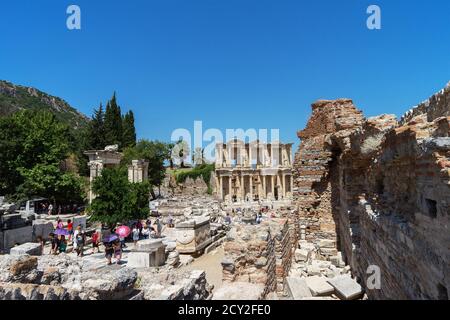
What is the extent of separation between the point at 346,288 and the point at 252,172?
156ft

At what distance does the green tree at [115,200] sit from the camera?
17.1m

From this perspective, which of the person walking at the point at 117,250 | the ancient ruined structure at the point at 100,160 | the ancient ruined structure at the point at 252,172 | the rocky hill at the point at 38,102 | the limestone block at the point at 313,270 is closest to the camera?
the limestone block at the point at 313,270

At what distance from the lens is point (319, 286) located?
8555 mm

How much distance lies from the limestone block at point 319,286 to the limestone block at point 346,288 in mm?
163

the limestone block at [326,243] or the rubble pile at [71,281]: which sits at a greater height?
the rubble pile at [71,281]

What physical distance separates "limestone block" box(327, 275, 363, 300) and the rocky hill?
86162 millimetres

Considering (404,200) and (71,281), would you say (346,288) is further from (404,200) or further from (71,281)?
(71,281)

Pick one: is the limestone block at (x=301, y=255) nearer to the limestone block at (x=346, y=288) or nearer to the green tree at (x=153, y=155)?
the limestone block at (x=346, y=288)

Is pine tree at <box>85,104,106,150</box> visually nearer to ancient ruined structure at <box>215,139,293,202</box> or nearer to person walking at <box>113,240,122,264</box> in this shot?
ancient ruined structure at <box>215,139,293,202</box>

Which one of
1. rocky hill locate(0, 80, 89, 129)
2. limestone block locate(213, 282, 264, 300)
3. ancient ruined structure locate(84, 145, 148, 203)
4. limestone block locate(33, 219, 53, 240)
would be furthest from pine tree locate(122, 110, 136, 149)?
limestone block locate(213, 282, 264, 300)

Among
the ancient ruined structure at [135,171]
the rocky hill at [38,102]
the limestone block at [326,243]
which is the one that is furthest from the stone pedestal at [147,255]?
the rocky hill at [38,102]

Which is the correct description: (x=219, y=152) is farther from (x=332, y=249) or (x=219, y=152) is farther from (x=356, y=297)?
(x=356, y=297)

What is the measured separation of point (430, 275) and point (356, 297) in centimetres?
436
